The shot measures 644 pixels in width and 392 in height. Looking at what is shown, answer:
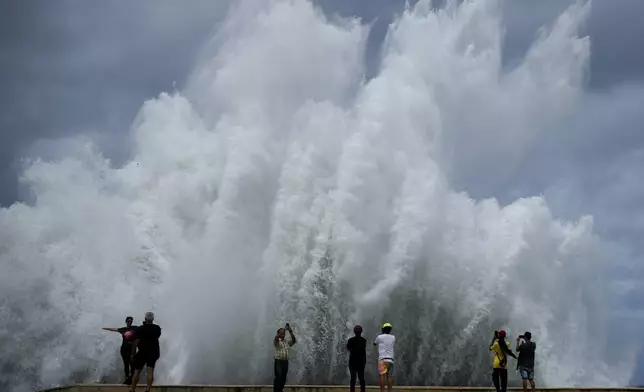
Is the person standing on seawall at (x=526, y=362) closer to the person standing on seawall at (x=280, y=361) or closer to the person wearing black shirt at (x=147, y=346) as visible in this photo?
the person standing on seawall at (x=280, y=361)

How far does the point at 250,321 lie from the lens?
3083cm

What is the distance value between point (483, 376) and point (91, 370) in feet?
56.1

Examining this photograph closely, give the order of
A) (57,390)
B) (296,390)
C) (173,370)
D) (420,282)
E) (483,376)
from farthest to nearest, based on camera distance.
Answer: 1. (420,282)
2. (483,376)
3. (173,370)
4. (296,390)
5. (57,390)

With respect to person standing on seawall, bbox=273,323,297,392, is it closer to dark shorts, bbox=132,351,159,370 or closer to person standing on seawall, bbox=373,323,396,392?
person standing on seawall, bbox=373,323,396,392

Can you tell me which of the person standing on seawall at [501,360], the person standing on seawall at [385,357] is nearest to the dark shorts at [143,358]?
the person standing on seawall at [385,357]

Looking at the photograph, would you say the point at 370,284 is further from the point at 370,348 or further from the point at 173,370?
the point at 173,370

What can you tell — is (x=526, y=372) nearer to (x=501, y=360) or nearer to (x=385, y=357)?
(x=501, y=360)

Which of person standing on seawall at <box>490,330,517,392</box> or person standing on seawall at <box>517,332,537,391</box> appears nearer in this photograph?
person standing on seawall at <box>490,330,517,392</box>

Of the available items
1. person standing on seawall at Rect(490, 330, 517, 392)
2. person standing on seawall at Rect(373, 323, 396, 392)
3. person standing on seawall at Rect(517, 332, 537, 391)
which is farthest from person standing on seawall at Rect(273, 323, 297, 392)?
person standing on seawall at Rect(517, 332, 537, 391)

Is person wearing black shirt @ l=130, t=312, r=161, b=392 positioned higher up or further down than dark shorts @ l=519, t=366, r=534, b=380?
higher up

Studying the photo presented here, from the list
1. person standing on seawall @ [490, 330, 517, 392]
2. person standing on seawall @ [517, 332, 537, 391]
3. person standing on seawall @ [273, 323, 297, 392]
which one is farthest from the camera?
person standing on seawall @ [517, 332, 537, 391]

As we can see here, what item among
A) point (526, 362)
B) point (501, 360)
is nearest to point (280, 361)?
point (501, 360)

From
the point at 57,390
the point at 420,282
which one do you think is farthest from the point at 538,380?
the point at 57,390

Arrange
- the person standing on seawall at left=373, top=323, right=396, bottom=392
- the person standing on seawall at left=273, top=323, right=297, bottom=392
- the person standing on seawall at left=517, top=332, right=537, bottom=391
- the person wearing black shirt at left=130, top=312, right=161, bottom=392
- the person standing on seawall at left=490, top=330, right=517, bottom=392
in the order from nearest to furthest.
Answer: the person wearing black shirt at left=130, top=312, right=161, bottom=392
the person standing on seawall at left=373, top=323, right=396, bottom=392
the person standing on seawall at left=273, top=323, right=297, bottom=392
the person standing on seawall at left=490, top=330, right=517, bottom=392
the person standing on seawall at left=517, top=332, right=537, bottom=391
